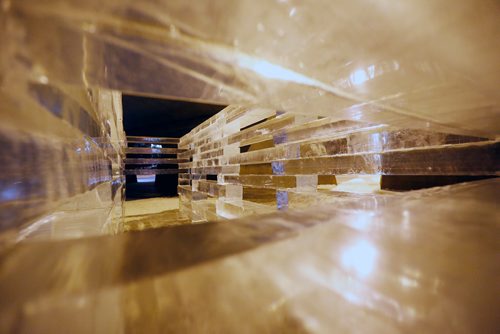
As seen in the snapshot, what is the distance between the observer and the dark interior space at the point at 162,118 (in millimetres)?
6357

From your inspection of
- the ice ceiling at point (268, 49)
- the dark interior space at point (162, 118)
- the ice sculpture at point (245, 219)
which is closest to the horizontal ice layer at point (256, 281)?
the ice sculpture at point (245, 219)

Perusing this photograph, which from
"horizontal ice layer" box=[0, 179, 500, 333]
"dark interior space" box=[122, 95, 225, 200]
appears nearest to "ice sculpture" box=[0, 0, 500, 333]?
"horizontal ice layer" box=[0, 179, 500, 333]

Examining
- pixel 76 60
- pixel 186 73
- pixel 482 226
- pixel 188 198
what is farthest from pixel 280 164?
pixel 188 198

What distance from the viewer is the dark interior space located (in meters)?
6.36

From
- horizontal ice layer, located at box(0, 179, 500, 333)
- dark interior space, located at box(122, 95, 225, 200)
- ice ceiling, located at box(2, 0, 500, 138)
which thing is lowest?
horizontal ice layer, located at box(0, 179, 500, 333)

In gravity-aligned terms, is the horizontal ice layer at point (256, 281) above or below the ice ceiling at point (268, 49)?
below

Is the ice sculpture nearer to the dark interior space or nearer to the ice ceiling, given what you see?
the ice ceiling

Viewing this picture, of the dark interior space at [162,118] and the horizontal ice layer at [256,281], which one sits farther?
the dark interior space at [162,118]

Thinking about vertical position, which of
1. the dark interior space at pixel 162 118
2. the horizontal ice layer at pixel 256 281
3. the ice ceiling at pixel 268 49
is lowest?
the horizontal ice layer at pixel 256 281

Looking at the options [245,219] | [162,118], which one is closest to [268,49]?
[245,219]

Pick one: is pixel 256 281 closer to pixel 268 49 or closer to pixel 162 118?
pixel 268 49

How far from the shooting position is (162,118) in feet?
24.7

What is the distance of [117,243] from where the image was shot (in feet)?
1.17

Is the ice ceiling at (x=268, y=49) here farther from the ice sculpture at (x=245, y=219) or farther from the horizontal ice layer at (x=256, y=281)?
the horizontal ice layer at (x=256, y=281)
